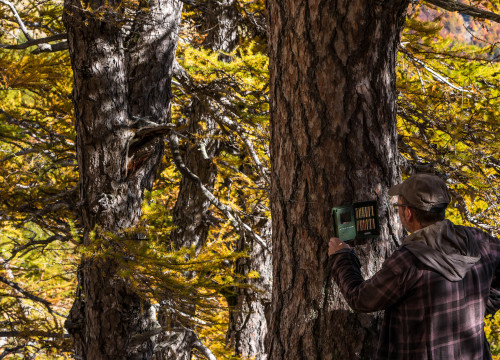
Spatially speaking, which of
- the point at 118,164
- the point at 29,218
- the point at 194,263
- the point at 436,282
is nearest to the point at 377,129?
the point at 436,282

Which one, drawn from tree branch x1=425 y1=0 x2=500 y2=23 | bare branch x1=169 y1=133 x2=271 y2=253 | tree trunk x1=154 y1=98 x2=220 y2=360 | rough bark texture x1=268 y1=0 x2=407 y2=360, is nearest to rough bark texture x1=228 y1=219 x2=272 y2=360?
tree trunk x1=154 y1=98 x2=220 y2=360

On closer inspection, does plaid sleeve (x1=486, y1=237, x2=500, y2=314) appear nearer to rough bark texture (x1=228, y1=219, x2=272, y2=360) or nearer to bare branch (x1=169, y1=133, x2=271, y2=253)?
bare branch (x1=169, y1=133, x2=271, y2=253)

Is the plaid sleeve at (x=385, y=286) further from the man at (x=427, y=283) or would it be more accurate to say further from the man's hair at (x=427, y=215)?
the man's hair at (x=427, y=215)

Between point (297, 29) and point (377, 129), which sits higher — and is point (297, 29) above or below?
above

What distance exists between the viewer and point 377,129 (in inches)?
98.0

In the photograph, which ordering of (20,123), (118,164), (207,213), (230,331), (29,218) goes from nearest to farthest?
1. (118,164)
2. (29,218)
3. (20,123)
4. (207,213)
5. (230,331)

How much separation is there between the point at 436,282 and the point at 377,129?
32.4 inches

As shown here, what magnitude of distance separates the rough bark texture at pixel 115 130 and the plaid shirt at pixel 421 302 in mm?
2604

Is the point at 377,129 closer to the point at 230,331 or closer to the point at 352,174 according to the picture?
the point at 352,174

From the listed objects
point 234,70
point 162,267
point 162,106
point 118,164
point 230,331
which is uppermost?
point 234,70

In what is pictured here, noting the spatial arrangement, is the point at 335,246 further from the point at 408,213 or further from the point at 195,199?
the point at 195,199

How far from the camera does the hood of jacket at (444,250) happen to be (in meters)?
2.16

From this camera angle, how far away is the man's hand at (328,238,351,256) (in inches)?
92.9

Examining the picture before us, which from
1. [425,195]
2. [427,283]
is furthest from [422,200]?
[427,283]
